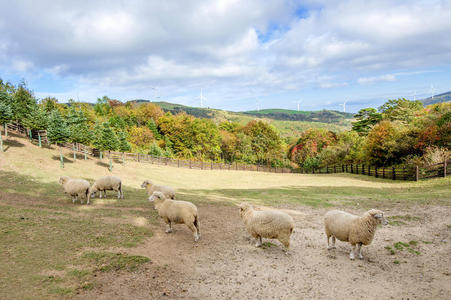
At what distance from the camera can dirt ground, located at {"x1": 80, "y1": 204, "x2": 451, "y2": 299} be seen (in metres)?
6.35

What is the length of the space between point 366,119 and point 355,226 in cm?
6706

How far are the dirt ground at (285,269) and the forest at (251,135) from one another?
77.2 feet

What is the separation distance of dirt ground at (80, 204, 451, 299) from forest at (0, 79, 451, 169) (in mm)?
23522

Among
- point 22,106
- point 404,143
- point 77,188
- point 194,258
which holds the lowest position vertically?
point 194,258

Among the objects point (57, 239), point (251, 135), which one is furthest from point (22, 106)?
point (251, 135)

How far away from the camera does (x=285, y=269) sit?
767 centimetres

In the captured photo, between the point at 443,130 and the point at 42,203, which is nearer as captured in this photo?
the point at 42,203

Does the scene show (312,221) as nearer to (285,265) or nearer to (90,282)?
(285,265)

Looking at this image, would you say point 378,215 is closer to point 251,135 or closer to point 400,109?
point 400,109

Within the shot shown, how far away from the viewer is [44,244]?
26.2ft

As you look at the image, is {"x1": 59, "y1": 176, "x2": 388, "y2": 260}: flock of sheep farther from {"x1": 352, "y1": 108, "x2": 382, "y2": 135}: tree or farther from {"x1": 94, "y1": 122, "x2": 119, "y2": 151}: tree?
{"x1": 352, "y1": 108, "x2": 382, "y2": 135}: tree

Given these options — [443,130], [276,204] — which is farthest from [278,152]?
[276,204]

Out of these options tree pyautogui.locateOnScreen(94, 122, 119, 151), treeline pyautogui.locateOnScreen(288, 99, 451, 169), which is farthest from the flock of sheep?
tree pyautogui.locateOnScreen(94, 122, 119, 151)

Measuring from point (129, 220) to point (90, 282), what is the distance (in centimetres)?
472
